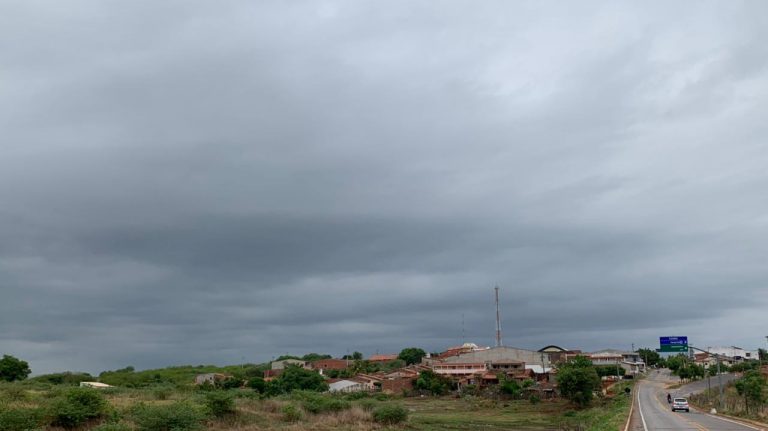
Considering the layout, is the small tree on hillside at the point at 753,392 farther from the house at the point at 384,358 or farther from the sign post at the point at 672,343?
the house at the point at 384,358

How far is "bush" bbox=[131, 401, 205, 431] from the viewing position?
4841 cm

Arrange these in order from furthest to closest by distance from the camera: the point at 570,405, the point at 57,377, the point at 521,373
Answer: the point at 521,373
the point at 57,377
the point at 570,405

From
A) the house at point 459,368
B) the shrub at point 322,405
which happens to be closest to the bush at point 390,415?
the shrub at point 322,405

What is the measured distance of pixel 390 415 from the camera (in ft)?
211

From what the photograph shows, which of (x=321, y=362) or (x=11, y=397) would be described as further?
(x=321, y=362)

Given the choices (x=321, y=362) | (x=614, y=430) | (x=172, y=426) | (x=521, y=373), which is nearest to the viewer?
(x=614, y=430)

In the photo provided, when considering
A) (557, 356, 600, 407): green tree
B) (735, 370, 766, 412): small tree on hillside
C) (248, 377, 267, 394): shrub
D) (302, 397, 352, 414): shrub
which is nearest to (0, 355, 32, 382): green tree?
(248, 377, 267, 394): shrub

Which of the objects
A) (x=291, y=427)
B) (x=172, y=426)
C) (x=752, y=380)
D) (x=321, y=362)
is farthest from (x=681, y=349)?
(x=321, y=362)

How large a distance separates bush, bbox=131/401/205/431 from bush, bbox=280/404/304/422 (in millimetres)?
11654

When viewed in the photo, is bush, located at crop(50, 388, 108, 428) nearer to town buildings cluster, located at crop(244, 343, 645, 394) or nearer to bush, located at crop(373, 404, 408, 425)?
bush, located at crop(373, 404, 408, 425)

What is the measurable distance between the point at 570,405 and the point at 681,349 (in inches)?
973

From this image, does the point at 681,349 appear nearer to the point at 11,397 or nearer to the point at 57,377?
the point at 11,397

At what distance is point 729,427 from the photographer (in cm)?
4112

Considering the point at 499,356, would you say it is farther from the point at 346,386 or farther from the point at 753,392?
the point at 753,392
